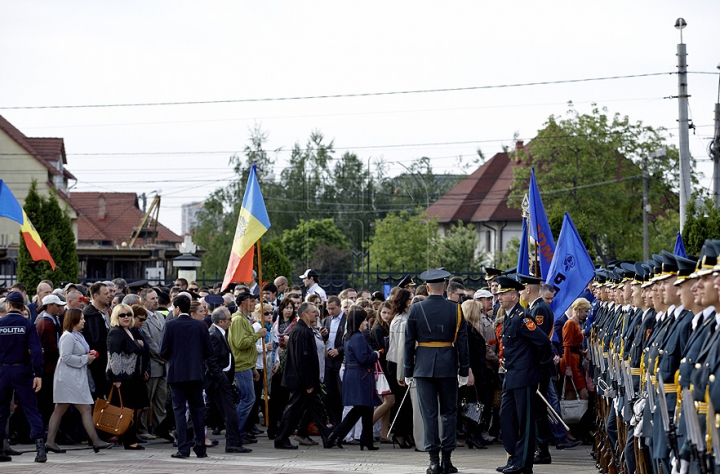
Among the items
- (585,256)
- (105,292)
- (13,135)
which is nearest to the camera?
(105,292)

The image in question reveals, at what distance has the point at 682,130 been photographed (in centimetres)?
2533

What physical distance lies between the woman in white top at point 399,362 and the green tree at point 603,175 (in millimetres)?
38654

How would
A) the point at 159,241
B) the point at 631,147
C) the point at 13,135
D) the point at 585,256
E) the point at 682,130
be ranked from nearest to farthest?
1. the point at 585,256
2. the point at 682,130
3. the point at 631,147
4. the point at 13,135
5. the point at 159,241

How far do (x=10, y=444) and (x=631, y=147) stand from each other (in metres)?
42.3

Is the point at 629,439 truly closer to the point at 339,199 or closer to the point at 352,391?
the point at 352,391

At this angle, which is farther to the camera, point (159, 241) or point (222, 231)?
point (159, 241)

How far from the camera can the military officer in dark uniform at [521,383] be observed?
11.1m

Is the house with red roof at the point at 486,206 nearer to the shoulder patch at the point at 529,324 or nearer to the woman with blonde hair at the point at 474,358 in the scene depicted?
the woman with blonde hair at the point at 474,358

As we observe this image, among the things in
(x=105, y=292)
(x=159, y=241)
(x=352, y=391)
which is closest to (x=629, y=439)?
(x=352, y=391)

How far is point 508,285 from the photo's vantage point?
11.6 m

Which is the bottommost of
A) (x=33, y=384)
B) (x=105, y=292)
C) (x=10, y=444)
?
(x=10, y=444)

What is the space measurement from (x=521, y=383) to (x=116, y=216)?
7296cm

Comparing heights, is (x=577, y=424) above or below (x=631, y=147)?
below

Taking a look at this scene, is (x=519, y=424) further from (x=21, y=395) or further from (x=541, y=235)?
(x=541, y=235)
